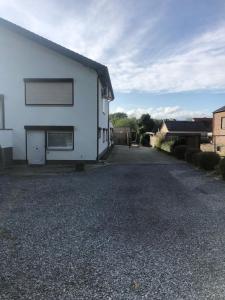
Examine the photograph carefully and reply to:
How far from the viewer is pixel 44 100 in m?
18.2

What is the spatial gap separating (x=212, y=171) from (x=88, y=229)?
10771 millimetres

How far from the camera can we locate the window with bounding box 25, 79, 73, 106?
59.3 ft

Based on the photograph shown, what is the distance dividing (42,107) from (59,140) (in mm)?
2085

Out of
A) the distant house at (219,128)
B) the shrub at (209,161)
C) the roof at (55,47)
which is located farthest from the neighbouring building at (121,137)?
the shrub at (209,161)

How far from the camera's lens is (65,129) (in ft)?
59.6

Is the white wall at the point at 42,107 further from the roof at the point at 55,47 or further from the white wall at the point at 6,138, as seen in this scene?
the white wall at the point at 6,138

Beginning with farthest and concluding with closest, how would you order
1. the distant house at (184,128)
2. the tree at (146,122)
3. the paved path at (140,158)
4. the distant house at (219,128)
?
the tree at (146,122), the distant house at (184,128), the distant house at (219,128), the paved path at (140,158)

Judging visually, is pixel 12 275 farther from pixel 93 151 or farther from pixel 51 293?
pixel 93 151

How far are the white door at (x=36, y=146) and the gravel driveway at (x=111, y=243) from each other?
741cm

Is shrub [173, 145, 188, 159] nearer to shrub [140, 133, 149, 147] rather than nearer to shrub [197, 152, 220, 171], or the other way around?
shrub [197, 152, 220, 171]

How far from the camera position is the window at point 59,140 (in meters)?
18.4

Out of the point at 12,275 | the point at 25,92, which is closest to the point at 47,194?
the point at 12,275

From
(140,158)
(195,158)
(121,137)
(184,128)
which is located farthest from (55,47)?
(121,137)

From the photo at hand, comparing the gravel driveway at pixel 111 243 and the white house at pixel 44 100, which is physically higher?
the white house at pixel 44 100
